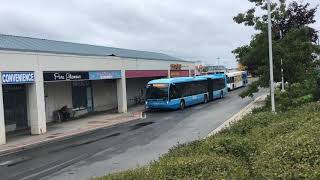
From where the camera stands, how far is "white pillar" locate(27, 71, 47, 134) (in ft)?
93.9

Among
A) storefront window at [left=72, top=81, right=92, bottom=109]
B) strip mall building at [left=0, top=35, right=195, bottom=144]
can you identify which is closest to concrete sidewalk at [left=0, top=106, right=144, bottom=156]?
strip mall building at [left=0, top=35, right=195, bottom=144]

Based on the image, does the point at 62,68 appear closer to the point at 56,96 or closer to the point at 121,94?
the point at 56,96

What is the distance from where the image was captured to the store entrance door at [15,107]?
Answer: 1199 inches

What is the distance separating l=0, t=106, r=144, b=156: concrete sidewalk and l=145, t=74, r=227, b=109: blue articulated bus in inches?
138

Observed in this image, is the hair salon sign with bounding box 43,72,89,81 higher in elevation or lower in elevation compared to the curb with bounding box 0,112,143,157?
higher

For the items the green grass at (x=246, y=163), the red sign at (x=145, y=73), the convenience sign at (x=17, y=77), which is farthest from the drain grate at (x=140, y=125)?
the green grass at (x=246, y=163)

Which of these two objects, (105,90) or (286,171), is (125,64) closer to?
(105,90)

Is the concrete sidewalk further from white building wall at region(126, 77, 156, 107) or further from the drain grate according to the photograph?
white building wall at region(126, 77, 156, 107)

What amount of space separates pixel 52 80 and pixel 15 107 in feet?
9.74

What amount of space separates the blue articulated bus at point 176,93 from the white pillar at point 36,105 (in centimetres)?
1415

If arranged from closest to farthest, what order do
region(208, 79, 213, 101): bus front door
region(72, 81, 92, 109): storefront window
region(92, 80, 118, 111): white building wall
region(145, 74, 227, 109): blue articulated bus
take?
1. region(72, 81, 92, 109): storefront window
2. region(145, 74, 227, 109): blue articulated bus
3. region(92, 80, 118, 111): white building wall
4. region(208, 79, 213, 101): bus front door

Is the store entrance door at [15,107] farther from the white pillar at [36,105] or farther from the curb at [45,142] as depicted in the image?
the curb at [45,142]

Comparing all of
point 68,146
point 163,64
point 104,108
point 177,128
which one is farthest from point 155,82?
point 68,146

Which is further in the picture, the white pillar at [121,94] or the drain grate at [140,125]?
the white pillar at [121,94]
